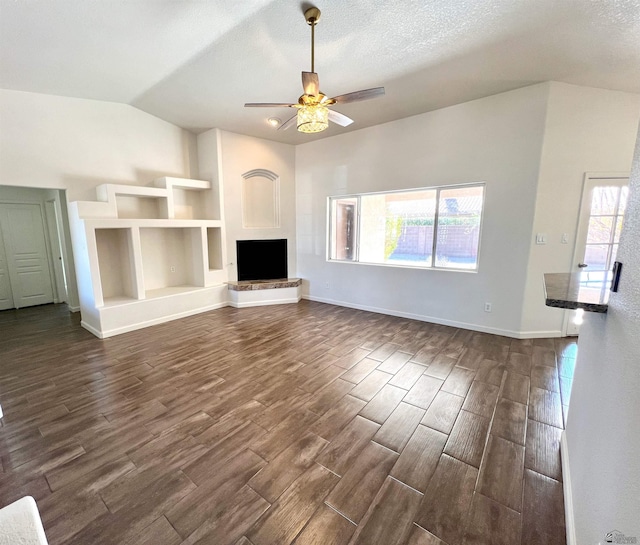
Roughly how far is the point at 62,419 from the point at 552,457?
3.64m

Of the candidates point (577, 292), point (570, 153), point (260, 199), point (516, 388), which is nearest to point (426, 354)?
point (516, 388)

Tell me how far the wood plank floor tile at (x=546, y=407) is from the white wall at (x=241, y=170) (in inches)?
179

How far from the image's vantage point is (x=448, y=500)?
5.25 ft

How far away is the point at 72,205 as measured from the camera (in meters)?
4.02

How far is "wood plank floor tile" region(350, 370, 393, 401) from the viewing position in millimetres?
2584

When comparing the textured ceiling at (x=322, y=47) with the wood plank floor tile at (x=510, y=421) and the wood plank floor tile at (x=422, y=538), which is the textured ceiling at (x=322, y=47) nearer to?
the wood plank floor tile at (x=510, y=421)

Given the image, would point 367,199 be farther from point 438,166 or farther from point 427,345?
point 427,345

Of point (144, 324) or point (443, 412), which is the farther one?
point (144, 324)

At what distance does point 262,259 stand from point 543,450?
4.91m

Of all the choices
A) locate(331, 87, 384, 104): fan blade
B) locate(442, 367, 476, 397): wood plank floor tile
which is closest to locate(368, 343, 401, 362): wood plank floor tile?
locate(442, 367, 476, 397): wood plank floor tile

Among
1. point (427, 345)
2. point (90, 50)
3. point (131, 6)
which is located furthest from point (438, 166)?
point (90, 50)

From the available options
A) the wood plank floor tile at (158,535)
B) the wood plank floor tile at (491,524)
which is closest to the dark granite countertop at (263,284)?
the wood plank floor tile at (158,535)

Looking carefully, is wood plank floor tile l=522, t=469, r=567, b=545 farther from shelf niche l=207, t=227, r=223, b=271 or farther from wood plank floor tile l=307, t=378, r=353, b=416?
shelf niche l=207, t=227, r=223, b=271

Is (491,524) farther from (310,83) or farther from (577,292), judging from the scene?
(310,83)
